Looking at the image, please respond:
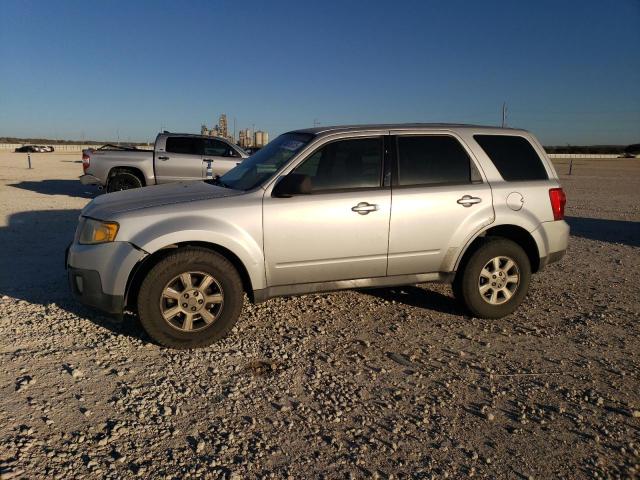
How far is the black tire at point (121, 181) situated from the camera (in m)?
12.9

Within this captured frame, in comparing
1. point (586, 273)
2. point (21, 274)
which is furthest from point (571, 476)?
point (21, 274)

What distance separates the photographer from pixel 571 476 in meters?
2.56

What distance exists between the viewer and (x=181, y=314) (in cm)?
408

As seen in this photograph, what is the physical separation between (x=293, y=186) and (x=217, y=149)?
32.8 feet

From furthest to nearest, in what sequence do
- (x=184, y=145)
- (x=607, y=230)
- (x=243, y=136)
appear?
1. (x=243, y=136)
2. (x=184, y=145)
3. (x=607, y=230)

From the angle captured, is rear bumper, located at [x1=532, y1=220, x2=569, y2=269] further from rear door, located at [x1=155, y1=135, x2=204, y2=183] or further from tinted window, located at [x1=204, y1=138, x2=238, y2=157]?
tinted window, located at [x1=204, y1=138, x2=238, y2=157]

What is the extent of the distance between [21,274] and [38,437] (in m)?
3.92

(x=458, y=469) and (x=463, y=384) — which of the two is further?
(x=463, y=384)

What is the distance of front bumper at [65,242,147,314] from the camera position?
12.9 ft

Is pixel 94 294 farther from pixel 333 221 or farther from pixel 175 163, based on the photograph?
pixel 175 163

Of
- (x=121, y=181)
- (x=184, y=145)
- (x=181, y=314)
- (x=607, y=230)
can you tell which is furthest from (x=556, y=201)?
(x=121, y=181)

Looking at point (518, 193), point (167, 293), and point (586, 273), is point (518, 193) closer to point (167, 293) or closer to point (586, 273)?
point (586, 273)

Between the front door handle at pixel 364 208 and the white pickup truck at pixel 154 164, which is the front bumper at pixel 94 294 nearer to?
the front door handle at pixel 364 208

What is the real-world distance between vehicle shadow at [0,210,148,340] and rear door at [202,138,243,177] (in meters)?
4.08
